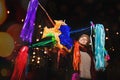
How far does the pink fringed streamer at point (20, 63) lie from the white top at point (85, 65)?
917 mm

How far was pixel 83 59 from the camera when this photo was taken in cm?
479

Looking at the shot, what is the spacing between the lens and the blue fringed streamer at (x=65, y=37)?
4613mm

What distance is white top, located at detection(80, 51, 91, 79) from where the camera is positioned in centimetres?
471

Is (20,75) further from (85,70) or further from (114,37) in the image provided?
(114,37)

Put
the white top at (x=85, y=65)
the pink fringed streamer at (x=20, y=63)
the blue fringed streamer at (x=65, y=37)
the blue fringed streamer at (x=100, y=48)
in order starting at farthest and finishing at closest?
the blue fringed streamer at (x=100, y=48), the white top at (x=85, y=65), the blue fringed streamer at (x=65, y=37), the pink fringed streamer at (x=20, y=63)

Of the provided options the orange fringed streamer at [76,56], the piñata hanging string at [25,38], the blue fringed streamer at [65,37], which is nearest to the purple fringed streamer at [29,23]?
the piñata hanging string at [25,38]

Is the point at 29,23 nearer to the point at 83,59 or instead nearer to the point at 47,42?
the point at 47,42

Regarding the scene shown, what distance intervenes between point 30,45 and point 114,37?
1.40m

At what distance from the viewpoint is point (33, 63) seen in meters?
4.40

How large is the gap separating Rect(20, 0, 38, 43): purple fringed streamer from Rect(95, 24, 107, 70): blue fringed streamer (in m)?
1.05

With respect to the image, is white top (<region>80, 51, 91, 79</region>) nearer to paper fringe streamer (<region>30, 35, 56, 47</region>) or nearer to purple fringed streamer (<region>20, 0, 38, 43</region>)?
paper fringe streamer (<region>30, 35, 56, 47</region>)

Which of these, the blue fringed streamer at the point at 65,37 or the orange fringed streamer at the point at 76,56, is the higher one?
the blue fringed streamer at the point at 65,37

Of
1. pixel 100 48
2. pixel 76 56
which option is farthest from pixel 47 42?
pixel 100 48

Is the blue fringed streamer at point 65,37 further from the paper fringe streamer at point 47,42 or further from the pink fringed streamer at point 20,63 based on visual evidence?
the pink fringed streamer at point 20,63
